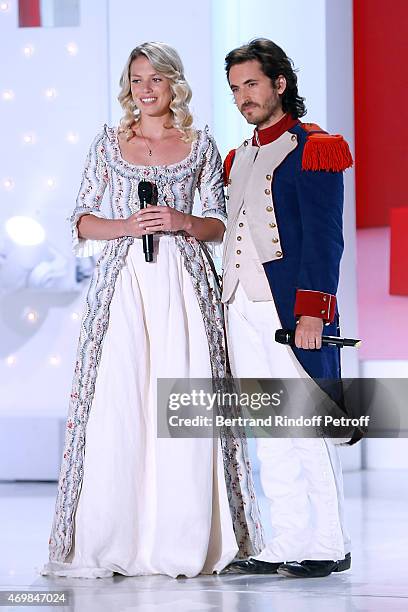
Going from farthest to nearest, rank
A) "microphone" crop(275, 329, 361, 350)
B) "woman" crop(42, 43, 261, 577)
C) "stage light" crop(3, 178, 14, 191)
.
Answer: "stage light" crop(3, 178, 14, 191) < "woman" crop(42, 43, 261, 577) < "microphone" crop(275, 329, 361, 350)

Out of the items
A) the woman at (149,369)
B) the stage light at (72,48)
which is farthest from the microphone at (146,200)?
the stage light at (72,48)

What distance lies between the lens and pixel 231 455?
3293 mm

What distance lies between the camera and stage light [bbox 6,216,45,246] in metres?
5.33

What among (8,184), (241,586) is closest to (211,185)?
(241,586)

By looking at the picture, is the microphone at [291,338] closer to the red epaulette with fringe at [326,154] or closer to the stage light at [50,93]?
the red epaulette with fringe at [326,154]

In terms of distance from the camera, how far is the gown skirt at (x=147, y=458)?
3186 millimetres

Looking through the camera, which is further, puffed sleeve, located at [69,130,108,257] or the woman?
puffed sleeve, located at [69,130,108,257]

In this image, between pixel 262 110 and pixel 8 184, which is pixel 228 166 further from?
pixel 8 184

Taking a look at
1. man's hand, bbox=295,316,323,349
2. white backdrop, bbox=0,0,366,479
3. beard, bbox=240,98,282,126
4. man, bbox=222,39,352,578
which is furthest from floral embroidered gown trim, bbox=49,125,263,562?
white backdrop, bbox=0,0,366,479

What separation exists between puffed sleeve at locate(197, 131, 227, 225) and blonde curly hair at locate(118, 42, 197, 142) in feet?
0.23

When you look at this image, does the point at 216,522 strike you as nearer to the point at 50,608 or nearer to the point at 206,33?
the point at 50,608

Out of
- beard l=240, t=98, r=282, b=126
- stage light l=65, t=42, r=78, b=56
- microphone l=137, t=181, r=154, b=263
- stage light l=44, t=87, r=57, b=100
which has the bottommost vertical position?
microphone l=137, t=181, r=154, b=263

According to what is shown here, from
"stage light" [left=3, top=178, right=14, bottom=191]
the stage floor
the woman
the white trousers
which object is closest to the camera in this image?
the stage floor

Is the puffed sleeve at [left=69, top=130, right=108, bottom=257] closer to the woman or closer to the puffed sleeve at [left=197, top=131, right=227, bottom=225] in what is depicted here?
the woman
